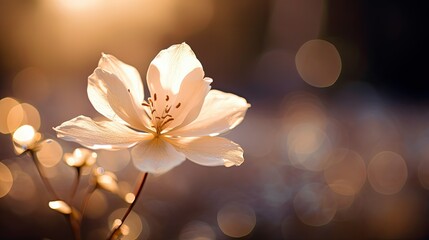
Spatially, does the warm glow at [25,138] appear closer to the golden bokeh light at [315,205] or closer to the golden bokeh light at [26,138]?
the golden bokeh light at [26,138]

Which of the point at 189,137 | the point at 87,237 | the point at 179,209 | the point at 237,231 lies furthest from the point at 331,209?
the point at 189,137

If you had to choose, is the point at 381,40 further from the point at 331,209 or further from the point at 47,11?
the point at 331,209

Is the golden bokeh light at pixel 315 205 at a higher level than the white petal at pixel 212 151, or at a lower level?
higher

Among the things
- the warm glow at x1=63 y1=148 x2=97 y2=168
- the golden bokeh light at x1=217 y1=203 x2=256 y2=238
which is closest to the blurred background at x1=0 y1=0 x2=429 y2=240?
the golden bokeh light at x1=217 y1=203 x2=256 y2=238

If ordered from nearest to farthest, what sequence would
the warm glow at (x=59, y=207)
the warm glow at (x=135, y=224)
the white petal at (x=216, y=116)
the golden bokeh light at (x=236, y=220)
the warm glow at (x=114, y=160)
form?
the warm glow at (x=59, y=207), the white petal at (x=216, y=116), the warm glow at (x=135, y=224), the golden bokeh light at (x=236, y=220), the warm glow at (x=114, y=160)

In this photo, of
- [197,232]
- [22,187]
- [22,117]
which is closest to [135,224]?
[197,232]

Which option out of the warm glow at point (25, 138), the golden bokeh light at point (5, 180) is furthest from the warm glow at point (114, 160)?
the warm glow at point (25, 138)

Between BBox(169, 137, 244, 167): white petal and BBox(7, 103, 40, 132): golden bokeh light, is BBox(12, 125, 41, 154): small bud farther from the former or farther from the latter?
BBox(7, 103, 40, 132): golden bokeh light
